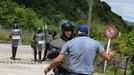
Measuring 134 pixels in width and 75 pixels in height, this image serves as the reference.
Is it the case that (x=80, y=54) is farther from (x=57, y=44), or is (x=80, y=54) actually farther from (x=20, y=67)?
(x=20, y=67)

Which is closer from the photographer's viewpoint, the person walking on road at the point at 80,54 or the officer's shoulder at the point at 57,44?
the person walking on road at the point at 80,54

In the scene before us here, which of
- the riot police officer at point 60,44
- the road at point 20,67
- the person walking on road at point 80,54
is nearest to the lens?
the person walking on road at point 80,54

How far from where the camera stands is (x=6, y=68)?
22203 mm

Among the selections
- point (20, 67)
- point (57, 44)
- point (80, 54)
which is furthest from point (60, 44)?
point (20, 67)

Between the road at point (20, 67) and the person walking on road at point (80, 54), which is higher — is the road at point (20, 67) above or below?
below

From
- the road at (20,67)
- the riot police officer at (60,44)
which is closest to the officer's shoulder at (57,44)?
the riot police officer at (60,44)

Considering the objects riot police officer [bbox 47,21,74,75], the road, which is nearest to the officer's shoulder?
riot police officer [bbox 47,21,74,75]

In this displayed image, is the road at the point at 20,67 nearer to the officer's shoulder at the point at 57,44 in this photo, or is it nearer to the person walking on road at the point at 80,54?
the officer's shoulder at the point at 57,44

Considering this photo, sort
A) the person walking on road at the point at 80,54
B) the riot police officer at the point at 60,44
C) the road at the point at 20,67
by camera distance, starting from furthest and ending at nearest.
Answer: the road at the point at 20,67 → the riot police officer at the point at 60,44 → the person walking on road at the point at 80,54

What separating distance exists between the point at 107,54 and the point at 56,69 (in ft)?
3.12

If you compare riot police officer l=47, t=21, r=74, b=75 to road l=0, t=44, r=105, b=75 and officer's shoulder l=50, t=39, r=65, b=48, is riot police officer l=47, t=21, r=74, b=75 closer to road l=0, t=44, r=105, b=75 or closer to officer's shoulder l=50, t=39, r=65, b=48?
officer's shoulder l=50, t=39, r=65, b=48

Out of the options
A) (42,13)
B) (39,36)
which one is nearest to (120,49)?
(39,36)

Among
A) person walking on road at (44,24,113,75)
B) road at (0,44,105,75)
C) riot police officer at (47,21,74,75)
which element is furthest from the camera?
road at (0,44,105,75)

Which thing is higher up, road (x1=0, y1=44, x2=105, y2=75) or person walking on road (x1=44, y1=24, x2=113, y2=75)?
person walking on road (x1=44, y1=24, x2=113, y2=75)
